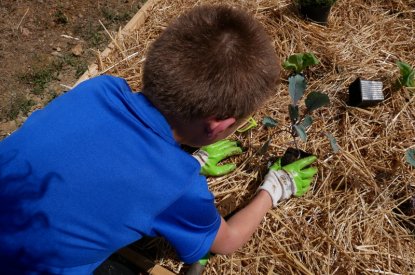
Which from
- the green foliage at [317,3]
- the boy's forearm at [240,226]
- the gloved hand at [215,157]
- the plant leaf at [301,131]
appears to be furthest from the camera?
the green foliage at [317,3]

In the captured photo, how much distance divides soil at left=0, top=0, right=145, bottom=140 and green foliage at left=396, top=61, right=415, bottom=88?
2.16 m

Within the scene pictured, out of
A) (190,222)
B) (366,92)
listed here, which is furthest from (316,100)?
(190,222)

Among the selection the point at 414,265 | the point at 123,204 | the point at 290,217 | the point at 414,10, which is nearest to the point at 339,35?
the point at 414,10

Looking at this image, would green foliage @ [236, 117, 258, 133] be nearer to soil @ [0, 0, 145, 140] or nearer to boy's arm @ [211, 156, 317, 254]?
boy's arm @ [211, 156, 317, 254]

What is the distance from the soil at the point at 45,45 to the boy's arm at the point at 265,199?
6.01 feet

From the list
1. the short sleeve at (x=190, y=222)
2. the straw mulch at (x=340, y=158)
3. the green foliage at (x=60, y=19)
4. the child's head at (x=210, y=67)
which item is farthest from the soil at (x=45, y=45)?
the short sleeve at (x=190, y=222)

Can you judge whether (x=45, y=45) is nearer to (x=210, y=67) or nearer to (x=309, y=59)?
(x=309, y=59)

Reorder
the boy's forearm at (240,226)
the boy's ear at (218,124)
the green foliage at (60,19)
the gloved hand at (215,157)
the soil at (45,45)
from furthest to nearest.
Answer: the green foliage at (60,19) < the soil at (45,45) < the gloved hand at (215,157) < the boy's forearm at (240,226) < the boy's ear at (218,124)

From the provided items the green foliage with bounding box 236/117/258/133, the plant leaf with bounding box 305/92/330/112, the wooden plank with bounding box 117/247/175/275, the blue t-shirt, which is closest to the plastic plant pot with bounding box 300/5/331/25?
the green foliage with bounding box 236/117/258/133

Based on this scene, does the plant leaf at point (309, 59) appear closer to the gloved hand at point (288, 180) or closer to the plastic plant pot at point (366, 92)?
the plastic plant pot at point (366, 92)

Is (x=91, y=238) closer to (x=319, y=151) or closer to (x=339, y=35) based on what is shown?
(x=319, y=151)

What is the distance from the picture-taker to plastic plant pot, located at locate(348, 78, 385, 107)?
217 cm

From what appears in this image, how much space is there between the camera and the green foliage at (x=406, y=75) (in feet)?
7.14

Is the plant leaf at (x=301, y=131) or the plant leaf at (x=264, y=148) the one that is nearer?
the plant leaf at (x=301, y=131)
